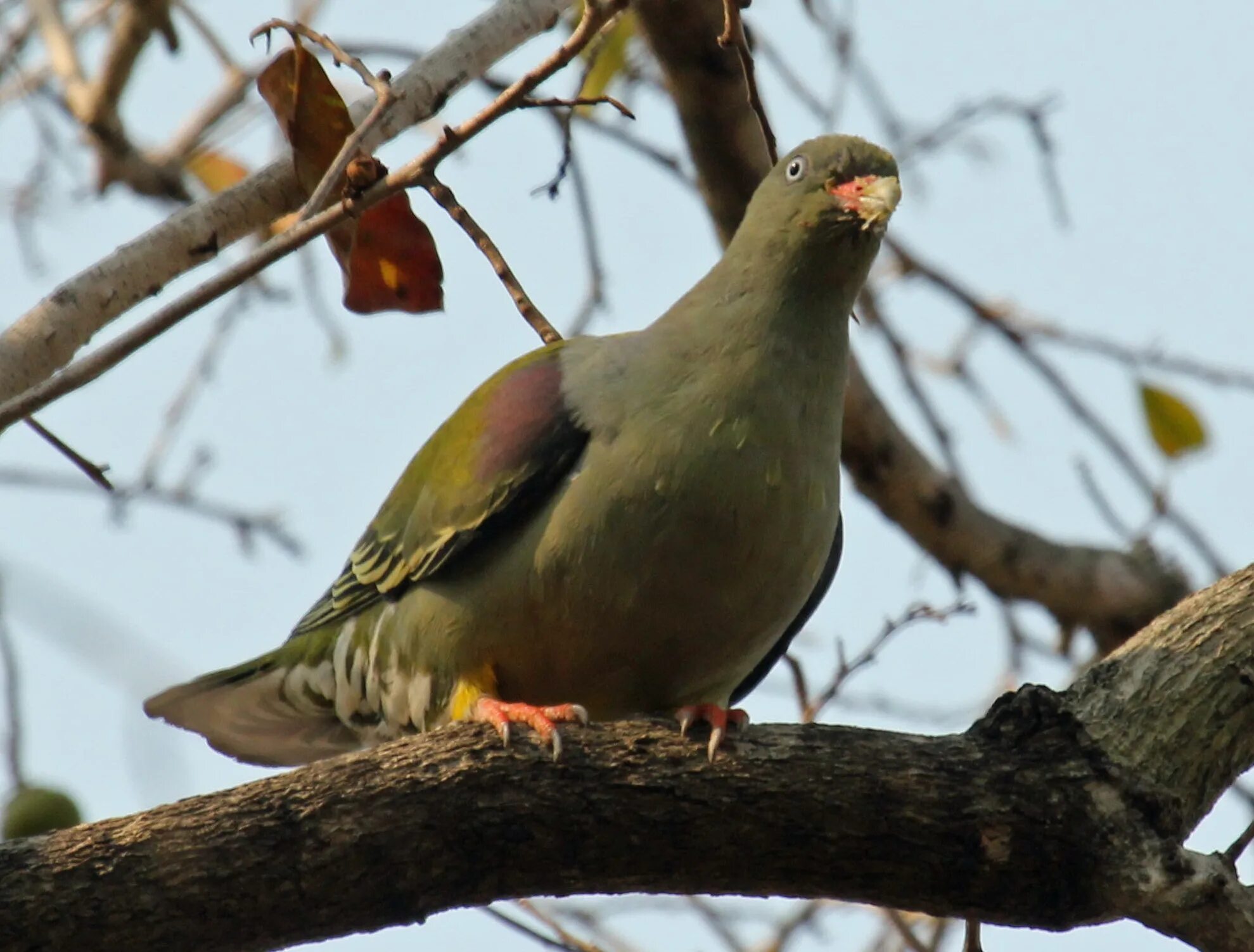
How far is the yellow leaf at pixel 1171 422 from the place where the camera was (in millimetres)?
5020

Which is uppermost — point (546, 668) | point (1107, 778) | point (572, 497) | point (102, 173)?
point (102, 173)

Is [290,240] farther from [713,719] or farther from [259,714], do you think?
[259,714]

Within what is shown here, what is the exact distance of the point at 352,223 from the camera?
126 inches

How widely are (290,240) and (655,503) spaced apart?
112 cm

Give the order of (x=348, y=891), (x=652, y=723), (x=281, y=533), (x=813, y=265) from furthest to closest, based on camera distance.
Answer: (x=281, y=533), (x=813, y=265), (x=652, y=723), (x=348, y=891)

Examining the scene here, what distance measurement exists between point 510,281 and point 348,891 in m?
1.23

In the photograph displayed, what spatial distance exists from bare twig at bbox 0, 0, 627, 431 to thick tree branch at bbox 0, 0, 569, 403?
0.15 m

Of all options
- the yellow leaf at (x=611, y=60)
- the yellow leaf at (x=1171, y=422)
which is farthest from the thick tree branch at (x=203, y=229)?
the yellow leaf at (x=1171, y=422)

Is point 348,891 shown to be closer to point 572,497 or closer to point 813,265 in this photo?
point 572,497

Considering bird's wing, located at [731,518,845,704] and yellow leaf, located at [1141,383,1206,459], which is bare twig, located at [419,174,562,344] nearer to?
bird's wing, located at [731,518,845,704]

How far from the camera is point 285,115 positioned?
3.07m

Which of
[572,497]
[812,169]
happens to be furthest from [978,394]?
[572,497]

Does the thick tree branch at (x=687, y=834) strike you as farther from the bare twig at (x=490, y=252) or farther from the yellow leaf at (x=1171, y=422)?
the yellow leaf at (x=1171, y=422)

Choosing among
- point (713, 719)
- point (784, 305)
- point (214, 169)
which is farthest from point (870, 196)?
point (214, 169)
